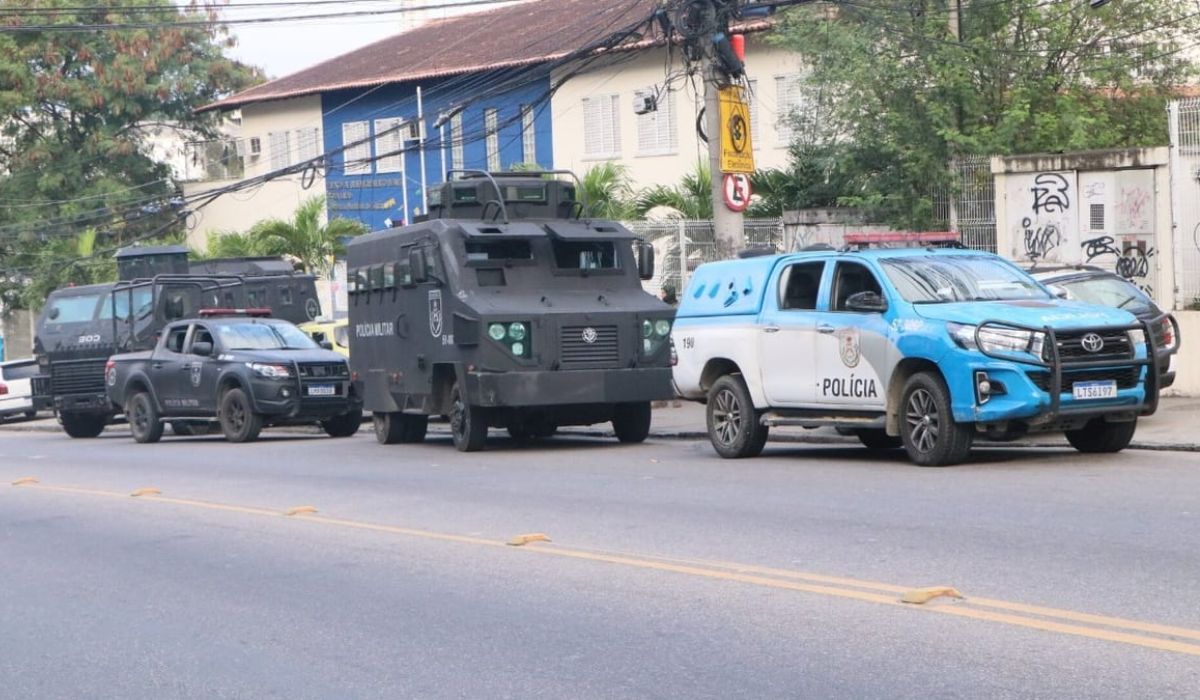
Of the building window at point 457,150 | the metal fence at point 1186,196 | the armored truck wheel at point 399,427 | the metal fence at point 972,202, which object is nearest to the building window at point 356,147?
the building window at point 457,150

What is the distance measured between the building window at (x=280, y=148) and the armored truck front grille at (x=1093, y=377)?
41774mm

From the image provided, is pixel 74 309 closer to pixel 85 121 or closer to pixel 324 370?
pixel 324 370

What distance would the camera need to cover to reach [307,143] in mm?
51719

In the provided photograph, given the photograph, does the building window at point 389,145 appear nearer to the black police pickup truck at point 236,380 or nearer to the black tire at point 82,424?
the black tire at point 82,424

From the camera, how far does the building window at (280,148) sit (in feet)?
173

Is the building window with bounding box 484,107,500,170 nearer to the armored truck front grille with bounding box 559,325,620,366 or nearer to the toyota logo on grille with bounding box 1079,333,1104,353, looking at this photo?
the armored truck front grille with bounding box 559,325,620,366

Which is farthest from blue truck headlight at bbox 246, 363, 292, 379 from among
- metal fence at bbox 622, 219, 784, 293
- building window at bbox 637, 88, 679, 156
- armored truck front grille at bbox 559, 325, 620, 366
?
building window at bbox 637, 88, 679, 156

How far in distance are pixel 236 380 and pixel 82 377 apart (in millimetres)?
6603

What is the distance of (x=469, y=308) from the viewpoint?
18219 mm

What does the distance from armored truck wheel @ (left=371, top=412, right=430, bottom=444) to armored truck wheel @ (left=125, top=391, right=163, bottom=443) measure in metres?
5.25

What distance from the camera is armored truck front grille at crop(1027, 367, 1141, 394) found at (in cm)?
1327

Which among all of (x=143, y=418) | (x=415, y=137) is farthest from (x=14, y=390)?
(x=415, y=137)

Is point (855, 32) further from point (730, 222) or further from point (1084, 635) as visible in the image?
point (1084, 635)

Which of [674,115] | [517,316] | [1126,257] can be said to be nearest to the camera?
[517,316]
